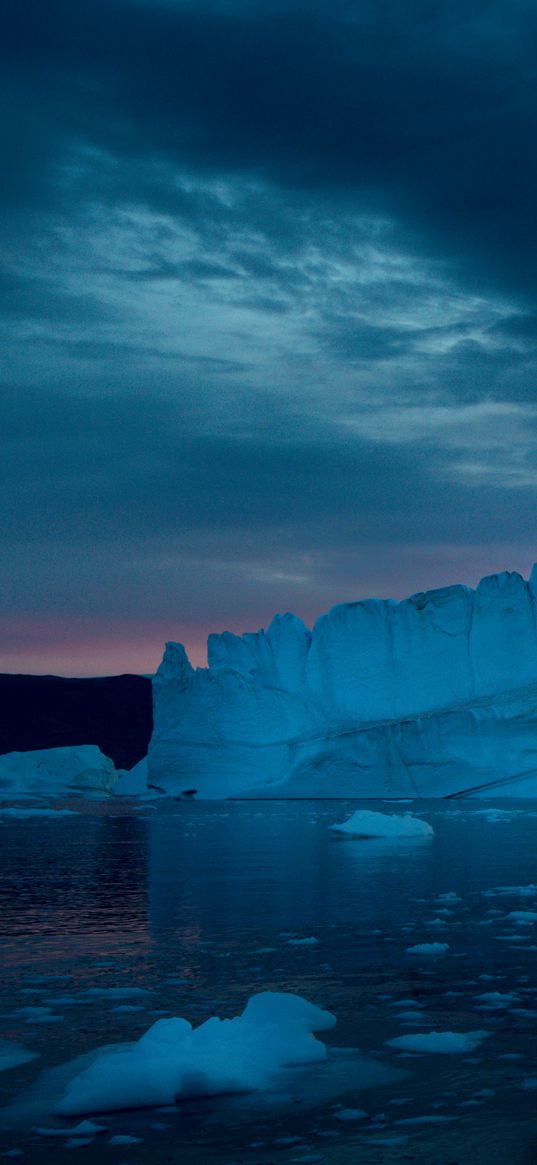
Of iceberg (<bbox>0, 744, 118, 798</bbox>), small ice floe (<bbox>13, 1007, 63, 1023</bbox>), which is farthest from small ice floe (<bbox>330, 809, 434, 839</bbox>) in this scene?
iceberg (<bbox>0, 744, 118, 798</bbox>)

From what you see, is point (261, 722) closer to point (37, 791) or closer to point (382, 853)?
point (37, 791)

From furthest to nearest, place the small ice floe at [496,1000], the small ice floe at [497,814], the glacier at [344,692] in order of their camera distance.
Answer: the glacier at [344,692], the small ice floe at [497,814], the small ice floe at [496,1000]

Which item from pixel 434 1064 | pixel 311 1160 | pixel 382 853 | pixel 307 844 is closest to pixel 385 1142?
pixel 311 1160

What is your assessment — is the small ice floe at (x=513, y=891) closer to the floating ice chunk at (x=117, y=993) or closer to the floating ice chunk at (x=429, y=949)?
the floating ice chunk at (x=429, y=949)

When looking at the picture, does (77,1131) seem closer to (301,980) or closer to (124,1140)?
(124,1140)

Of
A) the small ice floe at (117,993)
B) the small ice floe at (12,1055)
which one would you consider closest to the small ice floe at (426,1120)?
the small ice floe at (12,1055)

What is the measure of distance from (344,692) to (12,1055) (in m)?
26.9

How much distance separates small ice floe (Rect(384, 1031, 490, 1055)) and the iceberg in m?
32.9

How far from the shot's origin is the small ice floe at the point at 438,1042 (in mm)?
4660

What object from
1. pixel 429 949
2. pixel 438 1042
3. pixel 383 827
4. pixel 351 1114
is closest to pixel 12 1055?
pixel 351 1114

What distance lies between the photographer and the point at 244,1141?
11.8 ft

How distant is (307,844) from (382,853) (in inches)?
58.6

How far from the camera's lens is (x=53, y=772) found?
1490 inches

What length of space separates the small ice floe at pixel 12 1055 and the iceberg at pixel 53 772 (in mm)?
32497
